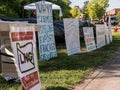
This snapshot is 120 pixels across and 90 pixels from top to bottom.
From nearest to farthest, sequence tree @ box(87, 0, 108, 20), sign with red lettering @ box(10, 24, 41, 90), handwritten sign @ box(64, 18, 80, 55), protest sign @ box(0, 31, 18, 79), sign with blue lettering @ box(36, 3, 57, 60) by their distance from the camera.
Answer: sign with red lettering @ box(10, 24, 41, 90)
protest sign @ box(0, 31, 18, 79)
sign with blue lettering @ box(36, 3, 57, 60)
handwritten sign @ box(64, 18, 80, 55)
tree @ box(87, 0, 108, 20)

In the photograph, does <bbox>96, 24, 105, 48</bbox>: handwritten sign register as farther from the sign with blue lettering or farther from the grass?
the sign with blue lettering

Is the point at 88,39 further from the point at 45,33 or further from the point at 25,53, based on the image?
the point at 25,53

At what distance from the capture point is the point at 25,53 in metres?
6.24

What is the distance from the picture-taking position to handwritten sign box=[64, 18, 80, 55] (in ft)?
44.1

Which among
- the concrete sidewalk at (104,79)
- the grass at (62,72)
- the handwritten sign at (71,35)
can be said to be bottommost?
the concrete sidewalk at (104,79)

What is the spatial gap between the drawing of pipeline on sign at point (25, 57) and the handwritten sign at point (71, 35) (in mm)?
6868

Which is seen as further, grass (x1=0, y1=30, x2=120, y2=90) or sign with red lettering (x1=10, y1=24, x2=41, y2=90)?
grass (x1=0, y1=30, x2=120, y2=90)

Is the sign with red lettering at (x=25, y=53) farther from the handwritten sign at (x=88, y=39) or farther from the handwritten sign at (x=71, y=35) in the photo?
the handwritten sign at (x=88, y=39)

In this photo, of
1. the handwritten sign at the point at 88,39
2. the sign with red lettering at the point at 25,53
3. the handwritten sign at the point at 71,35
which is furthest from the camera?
the handwritten sign at the point at 88,39

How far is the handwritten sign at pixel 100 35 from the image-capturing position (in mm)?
18302

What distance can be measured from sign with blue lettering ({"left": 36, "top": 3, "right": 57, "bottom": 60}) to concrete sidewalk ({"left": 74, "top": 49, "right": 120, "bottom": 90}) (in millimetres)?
2052

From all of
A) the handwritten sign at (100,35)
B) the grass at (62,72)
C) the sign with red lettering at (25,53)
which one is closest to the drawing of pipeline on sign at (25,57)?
the sign with red lettering at (25,53)

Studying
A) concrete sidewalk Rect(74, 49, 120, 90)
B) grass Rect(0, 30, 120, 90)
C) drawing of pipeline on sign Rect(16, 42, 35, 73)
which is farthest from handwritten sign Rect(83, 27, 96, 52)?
drawing of pipeline on sign Rect(16, 42, 35, 73)

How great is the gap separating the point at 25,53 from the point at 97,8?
56112 mm
